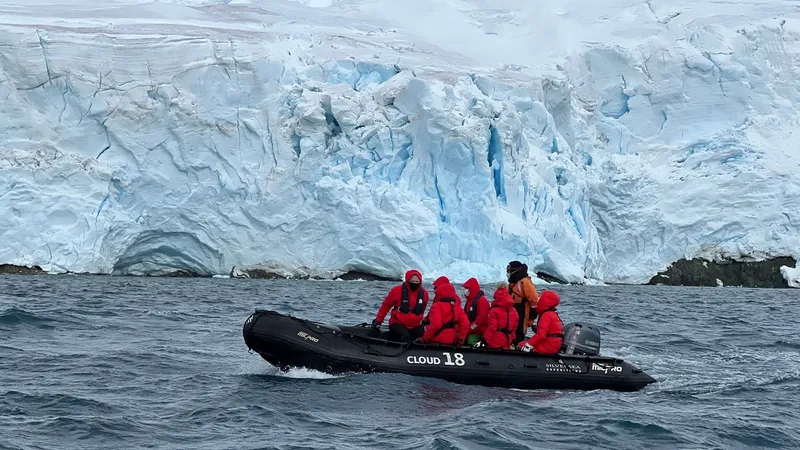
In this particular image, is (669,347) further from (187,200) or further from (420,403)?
(187,200)

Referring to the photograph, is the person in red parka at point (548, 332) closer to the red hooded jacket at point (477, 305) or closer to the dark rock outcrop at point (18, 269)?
the red hooded jacket at point (477, 305)

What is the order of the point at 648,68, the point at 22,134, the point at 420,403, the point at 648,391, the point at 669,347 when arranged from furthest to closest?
the point at 648,68, the point at 22,134, the point at 669,347, the point at 648,391, the point at 420,403

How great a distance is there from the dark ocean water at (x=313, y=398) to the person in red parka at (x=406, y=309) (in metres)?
0.73

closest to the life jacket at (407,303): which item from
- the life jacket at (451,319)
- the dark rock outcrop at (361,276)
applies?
the life jacket at (451,319)

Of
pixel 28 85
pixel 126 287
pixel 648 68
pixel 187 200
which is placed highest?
pixel 648 68

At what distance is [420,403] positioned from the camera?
9062 millimetres

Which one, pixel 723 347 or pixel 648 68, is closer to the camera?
A: pixel 723 347

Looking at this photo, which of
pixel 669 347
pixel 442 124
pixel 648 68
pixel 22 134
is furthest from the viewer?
pixel 648 68

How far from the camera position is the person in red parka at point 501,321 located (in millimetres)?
10570

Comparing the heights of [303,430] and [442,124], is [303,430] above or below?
below

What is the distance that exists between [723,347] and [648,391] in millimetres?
4353

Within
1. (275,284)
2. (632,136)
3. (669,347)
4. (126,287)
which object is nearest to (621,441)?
(669,347)

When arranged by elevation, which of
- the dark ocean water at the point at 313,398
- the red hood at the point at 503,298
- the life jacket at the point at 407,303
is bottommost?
the dark ocean water at the point at 313,398

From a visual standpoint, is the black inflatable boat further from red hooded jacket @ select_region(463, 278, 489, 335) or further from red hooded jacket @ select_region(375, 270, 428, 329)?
red hooded jacket @ select_region(463, 278, 489, 335)
